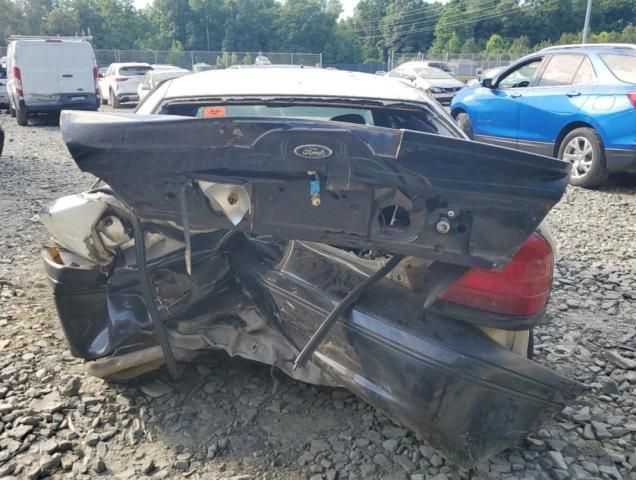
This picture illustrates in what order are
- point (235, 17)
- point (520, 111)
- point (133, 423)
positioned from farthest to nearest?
1. point (235, 17)
2. point (520, 111)
3. point (133, 423)

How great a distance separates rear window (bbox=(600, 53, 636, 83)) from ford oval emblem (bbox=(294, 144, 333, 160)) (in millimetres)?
6548

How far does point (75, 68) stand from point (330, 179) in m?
14.5

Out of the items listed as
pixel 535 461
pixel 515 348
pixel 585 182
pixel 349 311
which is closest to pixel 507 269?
pixel 515 348

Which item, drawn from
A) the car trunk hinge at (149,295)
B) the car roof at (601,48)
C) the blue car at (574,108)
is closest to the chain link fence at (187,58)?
the blue car at (574,108)

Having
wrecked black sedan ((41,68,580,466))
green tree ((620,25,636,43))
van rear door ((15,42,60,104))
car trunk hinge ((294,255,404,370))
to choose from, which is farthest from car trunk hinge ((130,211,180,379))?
green tree ((620,25,636,43))

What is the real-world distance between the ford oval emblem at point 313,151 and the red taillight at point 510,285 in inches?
27.0

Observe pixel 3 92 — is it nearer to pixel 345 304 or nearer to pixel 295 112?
pixel 295 112

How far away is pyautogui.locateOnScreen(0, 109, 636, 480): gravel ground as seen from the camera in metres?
2.32

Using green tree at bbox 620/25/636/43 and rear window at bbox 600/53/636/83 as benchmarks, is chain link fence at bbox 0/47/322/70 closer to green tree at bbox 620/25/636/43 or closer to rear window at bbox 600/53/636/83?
green tree at bbox 620/25/636/43

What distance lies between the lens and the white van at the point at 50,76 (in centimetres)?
1378

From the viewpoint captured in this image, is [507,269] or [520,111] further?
[520,111]

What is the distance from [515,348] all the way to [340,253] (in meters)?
0.83

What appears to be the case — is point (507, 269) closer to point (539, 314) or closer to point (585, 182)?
point (539, 314)

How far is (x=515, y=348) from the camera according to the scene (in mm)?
2320
